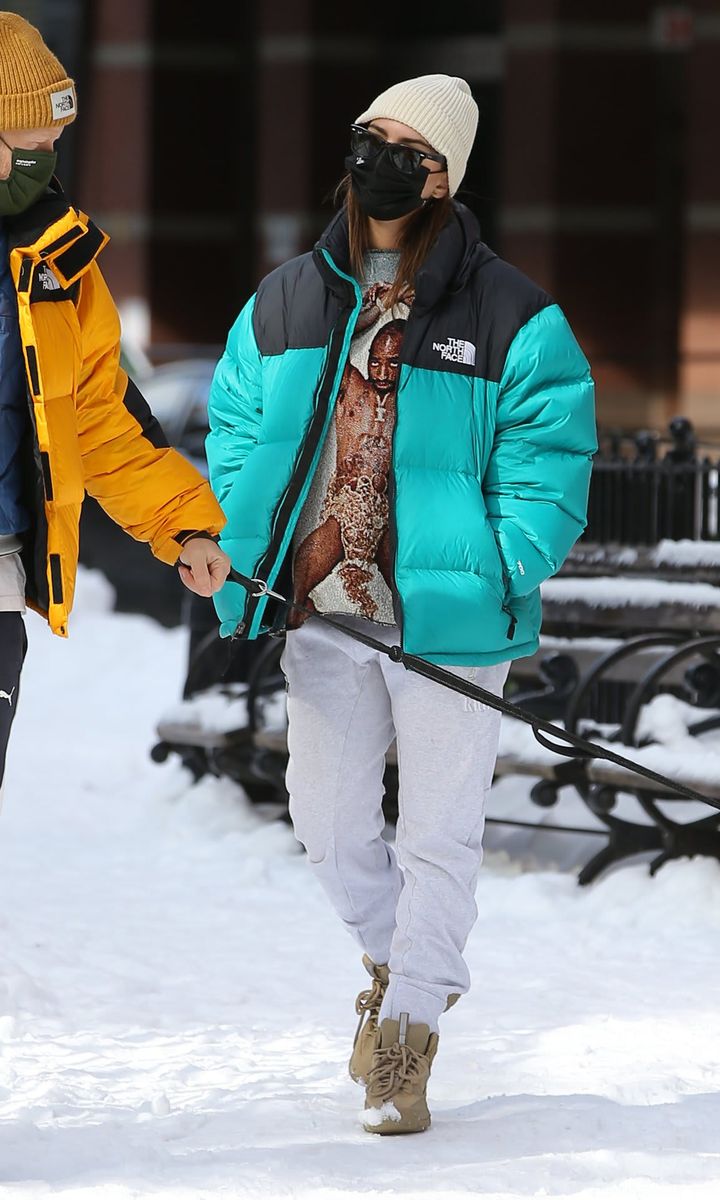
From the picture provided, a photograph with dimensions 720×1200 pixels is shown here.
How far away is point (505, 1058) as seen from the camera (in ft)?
13.4

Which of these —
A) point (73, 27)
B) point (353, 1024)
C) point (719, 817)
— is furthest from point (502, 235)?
point (353, 1024)

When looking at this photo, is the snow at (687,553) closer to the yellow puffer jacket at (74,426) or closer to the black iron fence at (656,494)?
the black iron fence at (656,494)

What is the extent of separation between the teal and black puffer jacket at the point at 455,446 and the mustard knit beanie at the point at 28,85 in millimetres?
617

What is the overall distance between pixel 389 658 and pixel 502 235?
49.3ft

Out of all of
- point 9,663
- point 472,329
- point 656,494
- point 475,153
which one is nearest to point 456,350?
point 472,329

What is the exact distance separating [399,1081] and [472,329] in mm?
1409

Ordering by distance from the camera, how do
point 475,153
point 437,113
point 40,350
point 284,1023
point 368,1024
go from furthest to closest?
point 475,153, point 284,1023, point 368,1024, point 437,113, point 40,350

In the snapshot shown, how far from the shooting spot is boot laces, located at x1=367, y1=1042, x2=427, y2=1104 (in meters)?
3.55

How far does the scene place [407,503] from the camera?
3508mm

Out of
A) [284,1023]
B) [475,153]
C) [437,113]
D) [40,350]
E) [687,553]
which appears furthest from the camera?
[475,153]

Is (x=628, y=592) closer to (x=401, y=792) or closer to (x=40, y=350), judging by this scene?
(x=401, y=792)

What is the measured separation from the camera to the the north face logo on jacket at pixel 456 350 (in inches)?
139

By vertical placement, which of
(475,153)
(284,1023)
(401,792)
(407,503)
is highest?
(407,503)

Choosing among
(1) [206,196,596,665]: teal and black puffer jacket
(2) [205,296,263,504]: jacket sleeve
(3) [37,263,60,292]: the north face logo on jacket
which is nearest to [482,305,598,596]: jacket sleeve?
(1) [206,196,596,665]: teal and black puffer jacket
